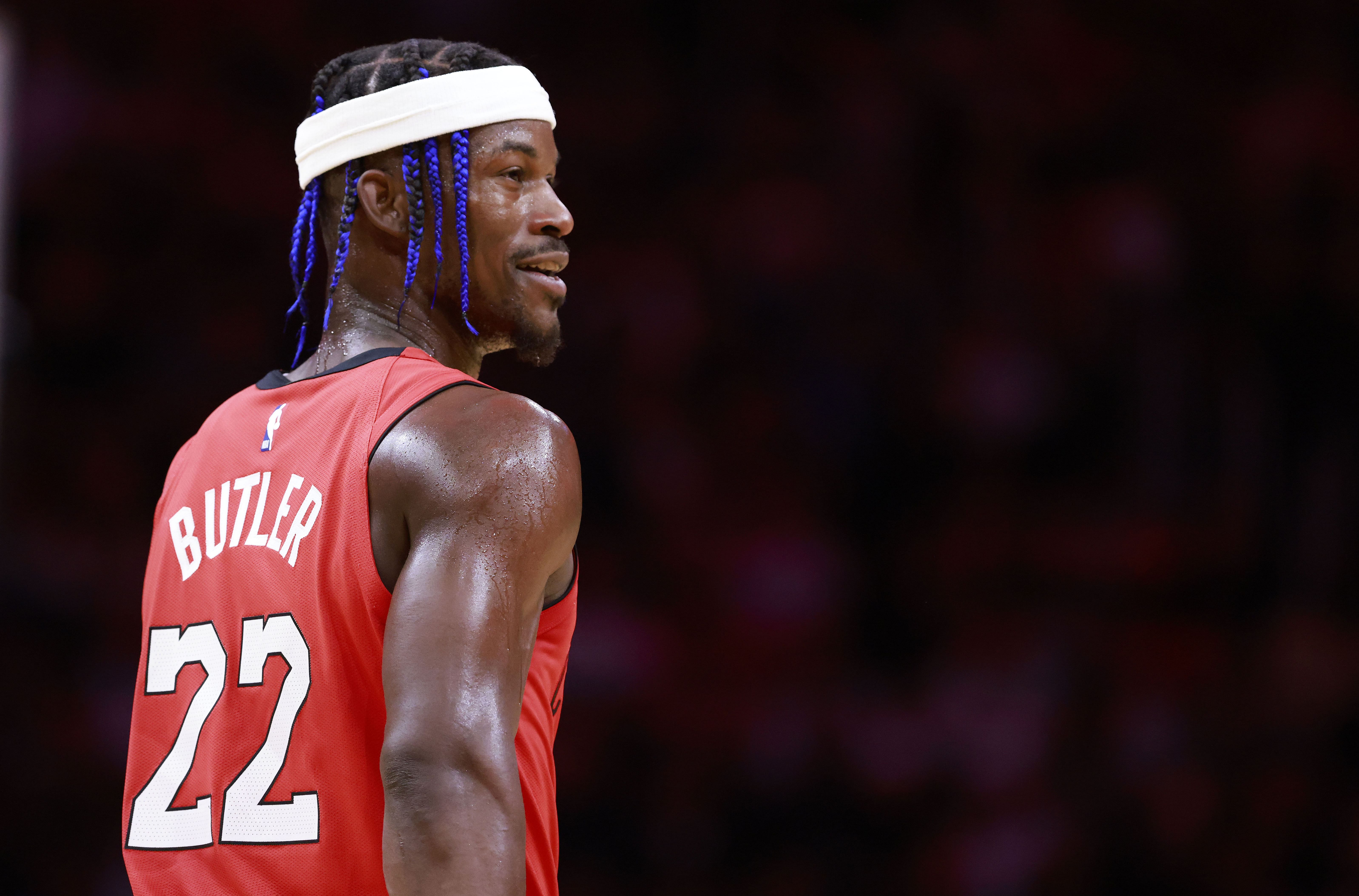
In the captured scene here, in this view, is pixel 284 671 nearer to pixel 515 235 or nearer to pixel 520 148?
pixel 515 235

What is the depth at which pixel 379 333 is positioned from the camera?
2.02 metres

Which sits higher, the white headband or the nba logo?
the white headband

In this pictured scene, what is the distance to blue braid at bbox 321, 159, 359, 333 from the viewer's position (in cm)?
204

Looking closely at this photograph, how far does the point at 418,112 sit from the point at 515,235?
0.21m

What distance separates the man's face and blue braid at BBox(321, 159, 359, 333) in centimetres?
16

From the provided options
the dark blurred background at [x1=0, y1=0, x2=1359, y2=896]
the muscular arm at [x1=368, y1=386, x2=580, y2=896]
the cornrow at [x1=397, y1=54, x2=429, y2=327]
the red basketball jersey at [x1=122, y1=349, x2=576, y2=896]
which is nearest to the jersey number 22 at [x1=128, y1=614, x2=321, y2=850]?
the red basketball jersey at [x1=122, y1=349, x2=576, y2=896]

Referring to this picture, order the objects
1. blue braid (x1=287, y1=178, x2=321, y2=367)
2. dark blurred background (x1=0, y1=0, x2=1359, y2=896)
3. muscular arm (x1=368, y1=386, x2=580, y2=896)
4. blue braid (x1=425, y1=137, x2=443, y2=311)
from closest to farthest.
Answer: muscular arm (x1=368, y1=386, x2=580, y2=896)
blue braid (x1=425, y1=137, x2=443, y2=311)
blue braid (x1=287, y1=178, x2=321, y2=367)
dark blurred background (x1=0, y1=0, x2=1359, y2=896)

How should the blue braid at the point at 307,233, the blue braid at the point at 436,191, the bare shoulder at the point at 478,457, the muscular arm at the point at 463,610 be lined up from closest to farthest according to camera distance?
the muscular arm at the point at 463,610 < the bare shoulder at the point at 478,457 < the blue braid at the point at 436,191 < the blue braid at the point at 307,233

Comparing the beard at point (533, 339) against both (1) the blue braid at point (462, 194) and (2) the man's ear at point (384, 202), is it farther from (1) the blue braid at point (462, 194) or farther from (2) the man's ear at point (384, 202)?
(2) the man's ear at point (384, 202)

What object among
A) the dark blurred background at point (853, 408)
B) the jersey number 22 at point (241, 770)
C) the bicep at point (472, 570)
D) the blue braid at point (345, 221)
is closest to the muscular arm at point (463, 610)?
the bicep at point (472, 570)

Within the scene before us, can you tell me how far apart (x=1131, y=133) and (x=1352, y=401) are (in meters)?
1.87

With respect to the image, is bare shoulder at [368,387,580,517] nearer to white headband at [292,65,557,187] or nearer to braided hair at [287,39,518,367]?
braided hair at [287,39,518,367]

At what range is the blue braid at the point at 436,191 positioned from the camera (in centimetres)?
199

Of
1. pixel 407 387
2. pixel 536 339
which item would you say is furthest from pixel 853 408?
pixel 407 387
